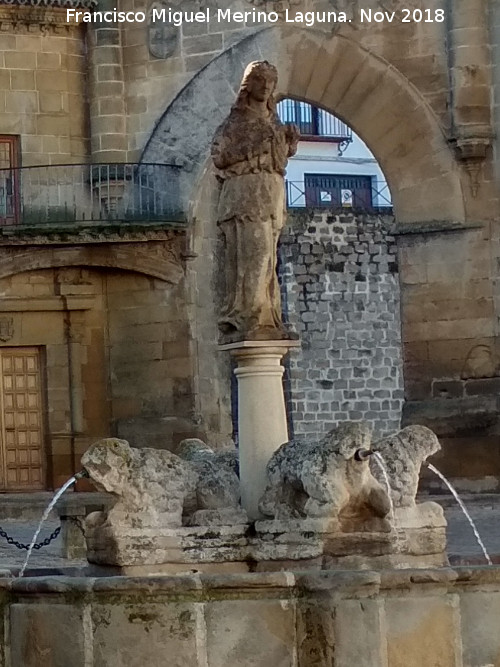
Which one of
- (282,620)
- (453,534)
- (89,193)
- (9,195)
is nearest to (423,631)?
(282,620)

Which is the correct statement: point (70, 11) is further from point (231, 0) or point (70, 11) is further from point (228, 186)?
point (228, 186)

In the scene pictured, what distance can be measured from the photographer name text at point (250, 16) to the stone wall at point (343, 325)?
20.0 feet

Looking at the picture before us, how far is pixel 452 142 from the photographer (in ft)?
66.8

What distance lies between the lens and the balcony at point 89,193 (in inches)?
833

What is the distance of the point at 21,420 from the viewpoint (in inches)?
851

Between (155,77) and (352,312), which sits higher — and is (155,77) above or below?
above

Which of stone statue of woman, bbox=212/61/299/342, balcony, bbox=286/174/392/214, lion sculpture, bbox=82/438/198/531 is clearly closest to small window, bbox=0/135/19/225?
stone statue of woman, bbox=212/61/299/342

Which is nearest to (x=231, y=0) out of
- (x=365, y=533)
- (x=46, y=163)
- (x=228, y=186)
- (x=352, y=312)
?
(x=46, y=163)

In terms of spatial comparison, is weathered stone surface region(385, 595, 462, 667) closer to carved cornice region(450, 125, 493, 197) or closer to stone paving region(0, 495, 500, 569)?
stone paving region(0, 495, 500, 569)

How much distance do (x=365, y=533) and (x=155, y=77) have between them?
40.6 feet

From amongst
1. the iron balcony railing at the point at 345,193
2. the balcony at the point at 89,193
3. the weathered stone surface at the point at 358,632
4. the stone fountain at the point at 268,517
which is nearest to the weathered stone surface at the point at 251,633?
the weathered stone surface at the point at 358,632

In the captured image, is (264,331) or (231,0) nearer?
(264,331)

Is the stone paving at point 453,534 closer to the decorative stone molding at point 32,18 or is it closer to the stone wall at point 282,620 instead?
the stone wall at point 282,620

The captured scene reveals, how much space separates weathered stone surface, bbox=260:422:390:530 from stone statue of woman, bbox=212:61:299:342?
2.45 ft
